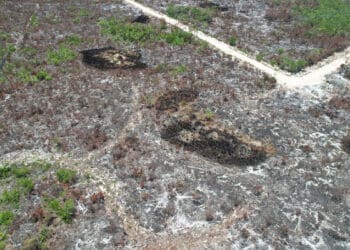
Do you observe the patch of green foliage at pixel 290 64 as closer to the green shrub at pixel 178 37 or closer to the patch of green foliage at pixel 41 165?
the green shrub at pixel 178 37

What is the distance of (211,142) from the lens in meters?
22.3

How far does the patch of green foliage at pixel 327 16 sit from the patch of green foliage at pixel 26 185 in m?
27.6

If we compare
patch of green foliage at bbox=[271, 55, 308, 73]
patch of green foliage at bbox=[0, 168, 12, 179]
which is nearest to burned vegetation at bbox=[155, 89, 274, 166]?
patch of green foliage at bbox=[0, 168, 12, 179]

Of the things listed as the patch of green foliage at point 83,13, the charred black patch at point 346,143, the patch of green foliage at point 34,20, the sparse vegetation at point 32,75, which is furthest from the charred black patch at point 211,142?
the patch of green foliage at point 34,20

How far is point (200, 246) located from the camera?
Result: 16.5m

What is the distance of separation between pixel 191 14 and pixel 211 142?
2033 cm

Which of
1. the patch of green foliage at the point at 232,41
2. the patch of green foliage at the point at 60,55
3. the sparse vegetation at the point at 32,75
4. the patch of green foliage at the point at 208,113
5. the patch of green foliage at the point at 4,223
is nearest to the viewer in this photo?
the patch of green foliage at the point at 4,223

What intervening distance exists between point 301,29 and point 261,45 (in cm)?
548

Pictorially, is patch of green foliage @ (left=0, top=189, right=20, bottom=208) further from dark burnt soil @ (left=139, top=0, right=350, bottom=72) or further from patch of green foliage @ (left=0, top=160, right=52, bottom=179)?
dark burnt soil @ (left=139, top=0, right=350, bottom=72)

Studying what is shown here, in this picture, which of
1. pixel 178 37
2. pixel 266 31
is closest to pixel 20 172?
pixel 178 37

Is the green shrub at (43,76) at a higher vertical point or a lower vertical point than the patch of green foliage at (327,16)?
lower

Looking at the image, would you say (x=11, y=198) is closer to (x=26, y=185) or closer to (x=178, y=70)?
(x=26, y=185)

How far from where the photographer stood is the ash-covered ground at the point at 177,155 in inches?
675

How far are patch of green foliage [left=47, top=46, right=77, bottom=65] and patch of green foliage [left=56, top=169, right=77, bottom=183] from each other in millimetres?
12185
